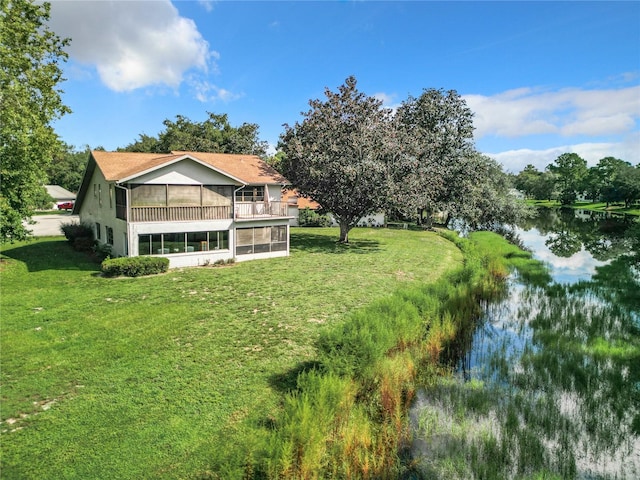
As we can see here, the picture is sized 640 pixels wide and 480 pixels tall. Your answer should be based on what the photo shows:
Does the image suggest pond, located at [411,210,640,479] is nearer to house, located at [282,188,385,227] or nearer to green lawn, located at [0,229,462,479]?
green lawn, located at [0,229,462,479]

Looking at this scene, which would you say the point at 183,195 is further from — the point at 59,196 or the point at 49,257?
the point at 59,196

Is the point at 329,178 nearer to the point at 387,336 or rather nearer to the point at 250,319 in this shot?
the point at 250,319

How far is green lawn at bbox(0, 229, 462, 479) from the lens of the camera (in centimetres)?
739

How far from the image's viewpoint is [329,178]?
3083cm

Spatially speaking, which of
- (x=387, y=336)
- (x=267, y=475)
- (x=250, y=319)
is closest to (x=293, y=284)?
(x=250, y=319)

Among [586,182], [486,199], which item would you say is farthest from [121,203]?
[586,182]

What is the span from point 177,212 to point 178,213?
90mm

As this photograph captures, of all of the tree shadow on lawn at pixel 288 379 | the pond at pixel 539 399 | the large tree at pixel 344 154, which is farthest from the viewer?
the large tree at pixel 344 154

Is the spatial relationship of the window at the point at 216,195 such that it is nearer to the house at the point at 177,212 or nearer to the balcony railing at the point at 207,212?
the house at the point at 177,212

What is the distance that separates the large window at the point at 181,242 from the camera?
2272cm

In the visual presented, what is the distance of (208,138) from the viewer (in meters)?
51.9

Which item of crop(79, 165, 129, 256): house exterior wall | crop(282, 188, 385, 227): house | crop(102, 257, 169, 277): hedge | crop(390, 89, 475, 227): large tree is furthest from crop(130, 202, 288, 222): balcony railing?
crop(390, 89, 475, 227): large tree

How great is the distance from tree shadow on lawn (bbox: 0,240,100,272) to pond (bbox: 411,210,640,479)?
21.4 m

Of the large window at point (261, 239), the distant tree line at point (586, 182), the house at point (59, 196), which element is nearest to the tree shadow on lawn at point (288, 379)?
the large window at point (261, 239)
